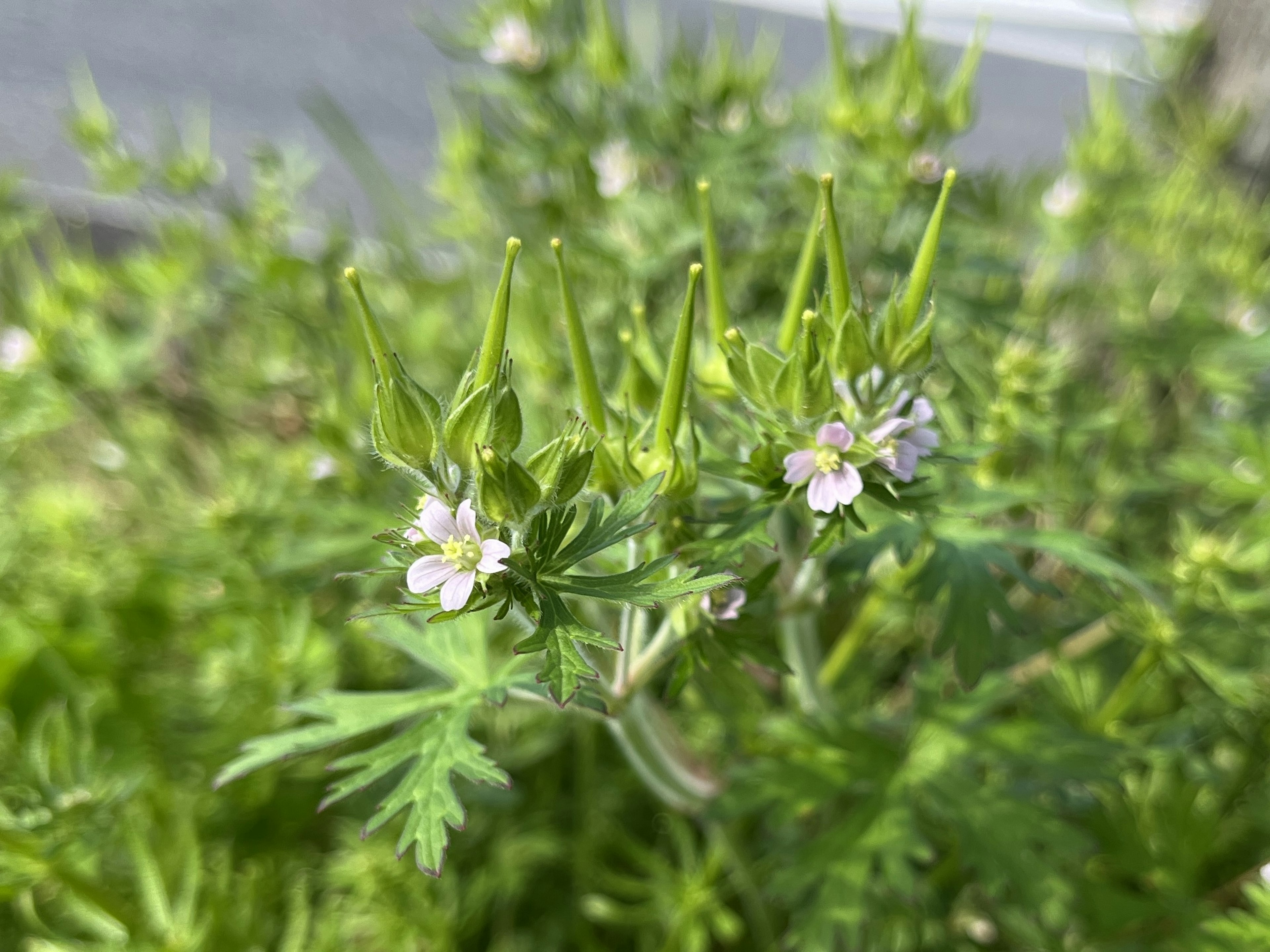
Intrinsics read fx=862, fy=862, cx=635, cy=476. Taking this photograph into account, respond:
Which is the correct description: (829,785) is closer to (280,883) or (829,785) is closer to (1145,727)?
(1145,727)

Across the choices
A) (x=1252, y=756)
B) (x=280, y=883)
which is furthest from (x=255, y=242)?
(x=1252, y=756)

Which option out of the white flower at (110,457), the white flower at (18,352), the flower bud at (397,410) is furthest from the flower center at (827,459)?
the white flower at (110,457)

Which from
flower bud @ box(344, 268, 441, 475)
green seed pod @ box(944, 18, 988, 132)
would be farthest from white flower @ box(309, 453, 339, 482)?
green seed pod @ box(944, 18, 988, 132)

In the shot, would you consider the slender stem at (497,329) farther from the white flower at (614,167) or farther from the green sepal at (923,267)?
the white flower at (614,167)

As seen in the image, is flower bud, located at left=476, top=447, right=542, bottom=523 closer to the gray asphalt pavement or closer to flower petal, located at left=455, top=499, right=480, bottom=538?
flower petal, located at left=455, top=499, right=480, bottom=538

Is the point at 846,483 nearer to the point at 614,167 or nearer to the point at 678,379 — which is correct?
the point at 678,379

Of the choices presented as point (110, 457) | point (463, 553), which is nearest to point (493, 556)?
point (463, 553)
